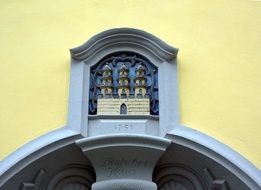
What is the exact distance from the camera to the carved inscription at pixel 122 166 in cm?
479

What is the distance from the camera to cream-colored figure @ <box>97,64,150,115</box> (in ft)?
16.4

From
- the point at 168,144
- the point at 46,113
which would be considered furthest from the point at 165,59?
the point at 46,113

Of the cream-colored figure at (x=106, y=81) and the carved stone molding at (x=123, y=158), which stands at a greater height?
the cream-colored figure at (x=106, y=81)

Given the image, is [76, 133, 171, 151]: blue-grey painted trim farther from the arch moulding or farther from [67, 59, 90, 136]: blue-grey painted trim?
[67, 59, 90, 136]: blue-grey painted trim

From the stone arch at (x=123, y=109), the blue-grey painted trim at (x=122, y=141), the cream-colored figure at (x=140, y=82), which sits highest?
the cream-colored figure at (x=140, y=82)

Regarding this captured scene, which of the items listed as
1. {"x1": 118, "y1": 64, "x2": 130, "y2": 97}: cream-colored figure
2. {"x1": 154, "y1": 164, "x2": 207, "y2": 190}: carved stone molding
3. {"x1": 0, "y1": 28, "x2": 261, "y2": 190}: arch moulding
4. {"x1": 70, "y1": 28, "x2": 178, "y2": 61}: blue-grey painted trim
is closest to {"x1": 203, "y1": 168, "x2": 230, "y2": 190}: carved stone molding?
{"x1": 0, "y1": 28, "x2": 261, "y2": 190}: arch moulding

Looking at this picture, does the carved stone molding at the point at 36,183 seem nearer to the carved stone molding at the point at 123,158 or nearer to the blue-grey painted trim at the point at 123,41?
the carved stone molding at the point at 123,158

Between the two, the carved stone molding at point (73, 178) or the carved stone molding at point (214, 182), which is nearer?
the carved stone molding at point (214, 182)

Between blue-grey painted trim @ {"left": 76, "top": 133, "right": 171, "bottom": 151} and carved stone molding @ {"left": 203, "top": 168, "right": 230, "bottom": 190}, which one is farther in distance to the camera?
carved stone molding @ {"left": 203, "top": 168, "right": 230, "bottom": 190}

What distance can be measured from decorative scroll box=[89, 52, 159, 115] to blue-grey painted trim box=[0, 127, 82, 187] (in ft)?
1.10

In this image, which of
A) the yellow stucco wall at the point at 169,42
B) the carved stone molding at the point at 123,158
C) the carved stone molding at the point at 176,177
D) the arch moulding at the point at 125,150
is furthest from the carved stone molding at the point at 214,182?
the carved stone molding at the point at 123,158

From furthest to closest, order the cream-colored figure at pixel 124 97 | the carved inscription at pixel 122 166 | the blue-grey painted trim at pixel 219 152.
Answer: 1. the cream-colored figure at pixel 124 97
2. the carved inscription at pixel 122 166
3. the blue-grey painted trim at pixel 219 152

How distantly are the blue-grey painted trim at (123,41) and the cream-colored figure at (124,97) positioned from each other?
8.0 inches

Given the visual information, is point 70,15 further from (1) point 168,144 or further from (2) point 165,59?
(1) point 168,144
